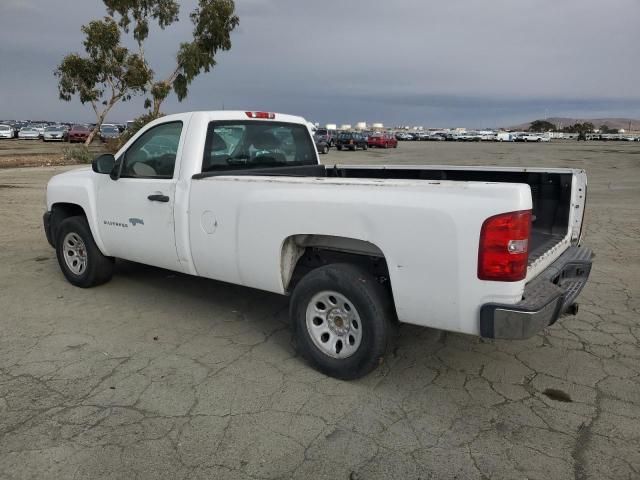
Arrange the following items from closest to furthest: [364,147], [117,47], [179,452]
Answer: [179,452] < [117,47] < [364,147]

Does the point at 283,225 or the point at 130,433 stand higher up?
the point at 283,225

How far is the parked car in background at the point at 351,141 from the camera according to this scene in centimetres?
4131

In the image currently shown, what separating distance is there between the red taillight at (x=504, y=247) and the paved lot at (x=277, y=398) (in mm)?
950

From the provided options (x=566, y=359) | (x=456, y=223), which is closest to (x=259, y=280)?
(x=456, y=223)

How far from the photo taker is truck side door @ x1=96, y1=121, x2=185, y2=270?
4.48 meters

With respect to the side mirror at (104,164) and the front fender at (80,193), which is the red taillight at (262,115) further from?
the front fender at (80,193)

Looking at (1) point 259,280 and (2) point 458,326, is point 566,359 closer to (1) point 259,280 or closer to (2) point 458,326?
(2) point 458,326

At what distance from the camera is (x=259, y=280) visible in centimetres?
395

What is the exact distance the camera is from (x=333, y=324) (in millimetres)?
3713

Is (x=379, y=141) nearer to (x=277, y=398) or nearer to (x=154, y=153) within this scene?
(x=154, y=153)

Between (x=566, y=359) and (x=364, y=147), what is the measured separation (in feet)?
130

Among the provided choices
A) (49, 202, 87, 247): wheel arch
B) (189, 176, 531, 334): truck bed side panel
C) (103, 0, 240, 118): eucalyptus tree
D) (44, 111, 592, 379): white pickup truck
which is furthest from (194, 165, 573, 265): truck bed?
(103, 0, 240, 118): eucalyptus tree

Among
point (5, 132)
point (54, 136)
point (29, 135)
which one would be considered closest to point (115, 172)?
point (54, 136)

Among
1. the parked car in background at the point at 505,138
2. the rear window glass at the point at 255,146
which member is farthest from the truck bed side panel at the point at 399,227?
the parked car in background at the point at 505,138
